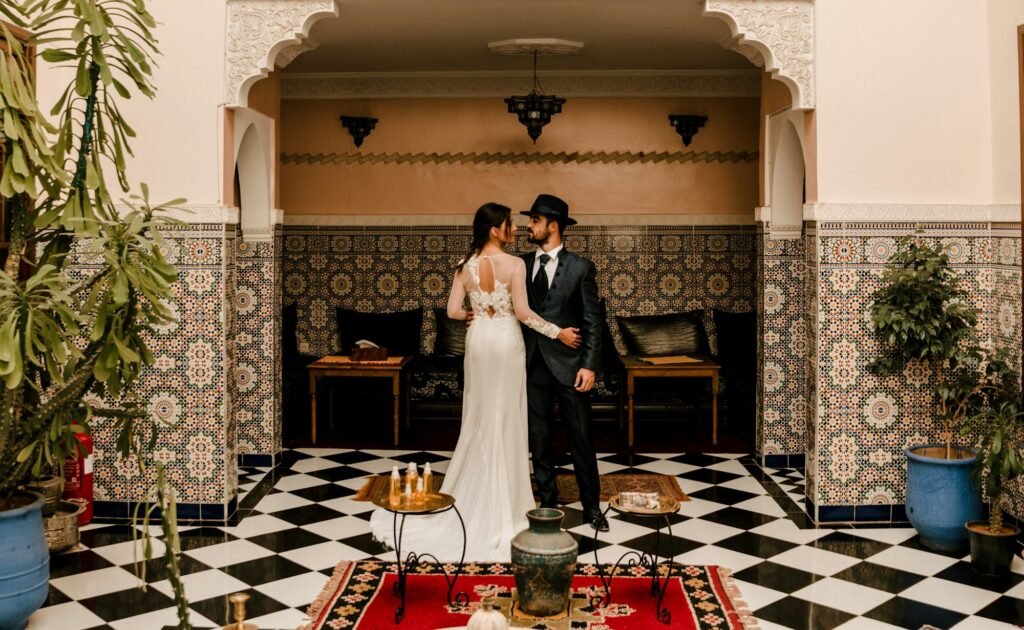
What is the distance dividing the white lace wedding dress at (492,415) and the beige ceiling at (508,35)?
84.6 inches

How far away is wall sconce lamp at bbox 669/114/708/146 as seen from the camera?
1053cm

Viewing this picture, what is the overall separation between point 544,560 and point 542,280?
90.7 inches

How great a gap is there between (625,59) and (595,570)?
5.55 m

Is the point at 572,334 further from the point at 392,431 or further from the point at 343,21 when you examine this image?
the point at 392,431

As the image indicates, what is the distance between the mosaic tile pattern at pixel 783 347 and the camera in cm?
843

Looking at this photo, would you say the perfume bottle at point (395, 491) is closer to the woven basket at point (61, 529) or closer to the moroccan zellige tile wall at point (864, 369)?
the woven basket at point (61, 529)

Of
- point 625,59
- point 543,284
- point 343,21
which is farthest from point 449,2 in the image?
point 625,59

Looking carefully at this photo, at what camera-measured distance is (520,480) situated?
650 cm

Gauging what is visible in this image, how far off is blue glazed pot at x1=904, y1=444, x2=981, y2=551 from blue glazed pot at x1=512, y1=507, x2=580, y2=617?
2.54 metres

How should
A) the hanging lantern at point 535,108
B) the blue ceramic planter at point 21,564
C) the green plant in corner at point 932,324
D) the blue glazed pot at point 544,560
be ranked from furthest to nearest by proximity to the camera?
the hanging lantern at point 535,108
the green plant in corner at point 932,324
the blue glazed pot at point 544,560
the blue ceramic planter at point 21,564

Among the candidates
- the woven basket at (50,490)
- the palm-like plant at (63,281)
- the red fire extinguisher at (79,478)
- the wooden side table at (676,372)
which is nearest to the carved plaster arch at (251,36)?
the palm-like plant at (63,281)

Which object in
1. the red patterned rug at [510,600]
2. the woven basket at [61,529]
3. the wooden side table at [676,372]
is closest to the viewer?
the red patterned rug at [510,600]

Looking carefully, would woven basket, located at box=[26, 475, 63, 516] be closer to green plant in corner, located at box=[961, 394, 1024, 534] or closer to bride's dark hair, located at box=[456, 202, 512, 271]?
bride's dark hair, located at box=[456, 202, 512, 271]

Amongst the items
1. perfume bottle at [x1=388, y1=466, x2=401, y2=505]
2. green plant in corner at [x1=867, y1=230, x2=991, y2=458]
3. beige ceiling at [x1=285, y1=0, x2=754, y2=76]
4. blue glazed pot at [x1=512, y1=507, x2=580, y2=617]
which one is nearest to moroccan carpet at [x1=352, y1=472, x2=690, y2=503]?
green plant in corner at [x1=867, y1=230, x2=991, y2=458]
